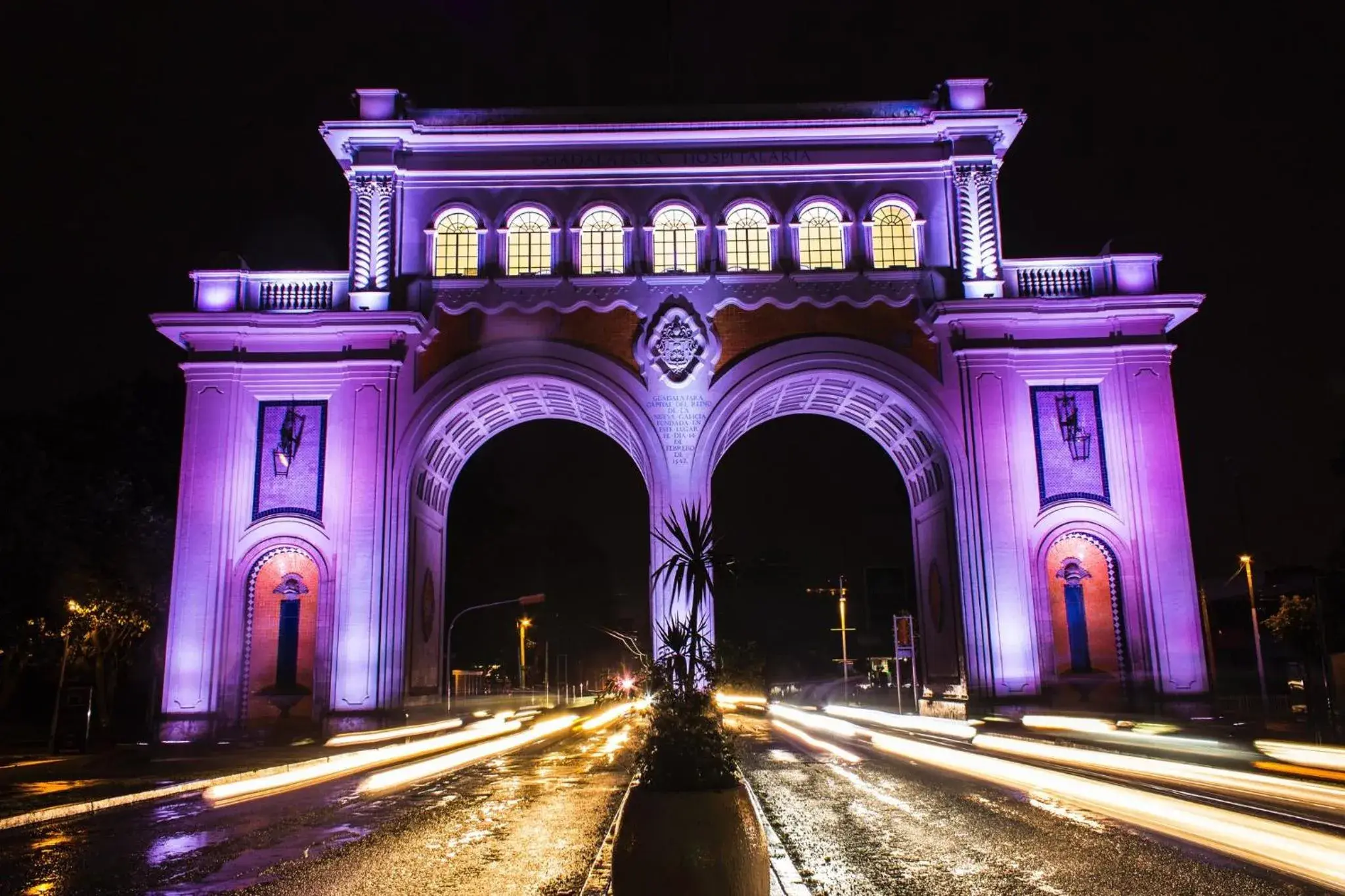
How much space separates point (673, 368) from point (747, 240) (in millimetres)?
4879

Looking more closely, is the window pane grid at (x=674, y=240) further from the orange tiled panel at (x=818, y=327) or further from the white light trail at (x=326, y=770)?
the white light trail at (x=326, y=770)

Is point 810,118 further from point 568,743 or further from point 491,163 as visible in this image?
point 568,743

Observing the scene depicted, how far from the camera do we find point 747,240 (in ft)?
109

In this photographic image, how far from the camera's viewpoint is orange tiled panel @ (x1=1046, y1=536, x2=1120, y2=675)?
31.3 metres

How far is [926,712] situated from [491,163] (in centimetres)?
2141

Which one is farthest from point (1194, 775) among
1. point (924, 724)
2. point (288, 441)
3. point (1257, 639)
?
point (1257, 639)

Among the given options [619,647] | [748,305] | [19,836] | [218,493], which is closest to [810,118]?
[748,305]

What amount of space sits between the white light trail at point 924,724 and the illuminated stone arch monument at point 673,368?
1.39 m

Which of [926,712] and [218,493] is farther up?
[218,493]

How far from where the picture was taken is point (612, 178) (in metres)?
33.2

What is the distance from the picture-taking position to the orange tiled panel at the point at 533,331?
32.1 meters

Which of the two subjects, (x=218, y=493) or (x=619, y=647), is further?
(x=619, y=647)

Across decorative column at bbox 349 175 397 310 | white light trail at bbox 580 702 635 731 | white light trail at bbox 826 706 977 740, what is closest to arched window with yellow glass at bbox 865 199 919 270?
white light trail at bbox 826 706 977 740

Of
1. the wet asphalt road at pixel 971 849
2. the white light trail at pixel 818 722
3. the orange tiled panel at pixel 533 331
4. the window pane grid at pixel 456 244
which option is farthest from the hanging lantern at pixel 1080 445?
the window pane grid at pixel 456 244
